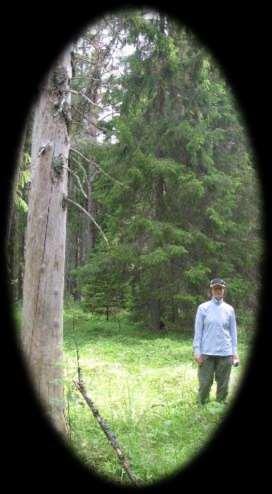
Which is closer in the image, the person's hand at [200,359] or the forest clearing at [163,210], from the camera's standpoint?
the person's hand at [200,359]

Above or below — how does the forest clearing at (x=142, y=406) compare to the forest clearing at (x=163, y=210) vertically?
below

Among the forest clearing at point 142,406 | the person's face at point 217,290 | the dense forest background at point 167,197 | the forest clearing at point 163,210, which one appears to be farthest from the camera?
the dense forest background at point 167,197

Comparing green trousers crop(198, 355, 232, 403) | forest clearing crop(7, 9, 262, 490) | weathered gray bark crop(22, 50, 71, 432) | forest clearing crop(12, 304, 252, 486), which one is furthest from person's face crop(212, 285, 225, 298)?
forest clearing crop(7, 9, 262, 490)

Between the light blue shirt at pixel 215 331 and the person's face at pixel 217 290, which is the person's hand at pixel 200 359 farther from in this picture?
the person's face at pixel 217 290

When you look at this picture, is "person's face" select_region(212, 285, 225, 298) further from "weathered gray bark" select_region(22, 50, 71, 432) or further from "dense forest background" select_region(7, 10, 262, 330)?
"dense forest background" select_region(7, 10, 262, 330)

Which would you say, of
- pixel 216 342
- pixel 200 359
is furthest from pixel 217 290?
pixel 200 359

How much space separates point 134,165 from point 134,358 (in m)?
6.32

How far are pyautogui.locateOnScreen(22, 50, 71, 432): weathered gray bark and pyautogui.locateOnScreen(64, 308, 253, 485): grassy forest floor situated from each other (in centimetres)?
41

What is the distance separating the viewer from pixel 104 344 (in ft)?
45.5

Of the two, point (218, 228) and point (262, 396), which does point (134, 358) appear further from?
point (262, 396)

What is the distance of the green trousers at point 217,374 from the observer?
24.5ft

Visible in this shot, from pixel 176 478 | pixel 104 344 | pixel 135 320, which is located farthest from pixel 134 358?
pixel 176 478

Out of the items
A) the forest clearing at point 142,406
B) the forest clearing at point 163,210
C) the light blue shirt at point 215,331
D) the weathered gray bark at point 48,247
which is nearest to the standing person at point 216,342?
the light blue shirt at point 215,331

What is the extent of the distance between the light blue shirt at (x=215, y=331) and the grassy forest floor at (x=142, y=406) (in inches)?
18.0
